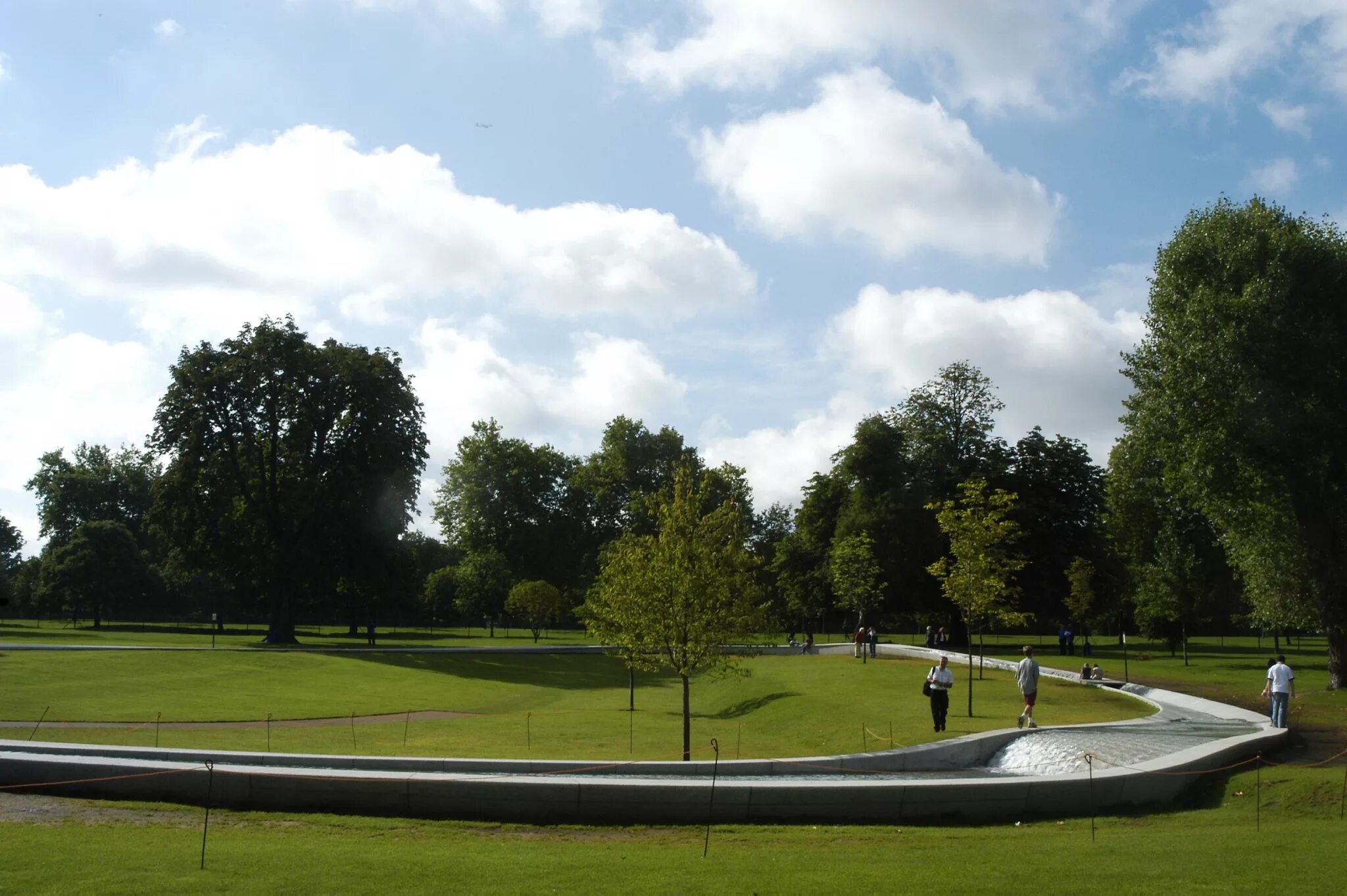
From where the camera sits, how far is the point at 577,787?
45.4ft

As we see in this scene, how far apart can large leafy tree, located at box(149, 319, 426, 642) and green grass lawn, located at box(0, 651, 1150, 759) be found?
1119 centimetres

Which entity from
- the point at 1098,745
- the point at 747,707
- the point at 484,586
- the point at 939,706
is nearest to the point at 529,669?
the point at 747,707

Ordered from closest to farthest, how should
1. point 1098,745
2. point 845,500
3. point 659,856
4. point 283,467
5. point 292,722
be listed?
point 659,856, point 1098,745, point 292,722, point 283,467, point 845,500

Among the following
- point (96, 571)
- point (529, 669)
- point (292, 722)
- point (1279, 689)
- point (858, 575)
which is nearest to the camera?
point (1279, 689)

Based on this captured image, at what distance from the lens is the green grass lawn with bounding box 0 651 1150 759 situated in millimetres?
24703

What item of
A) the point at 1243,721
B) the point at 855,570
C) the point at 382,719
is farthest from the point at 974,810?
the point at 855,570

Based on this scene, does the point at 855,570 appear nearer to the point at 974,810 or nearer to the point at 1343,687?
the point at 1343,687

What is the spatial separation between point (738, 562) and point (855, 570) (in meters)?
31.6

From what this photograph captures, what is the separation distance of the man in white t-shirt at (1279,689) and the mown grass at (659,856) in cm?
770

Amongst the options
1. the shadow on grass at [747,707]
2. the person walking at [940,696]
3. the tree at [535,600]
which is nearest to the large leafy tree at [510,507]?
the tree at [535,600]

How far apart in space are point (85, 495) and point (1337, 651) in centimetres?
11451

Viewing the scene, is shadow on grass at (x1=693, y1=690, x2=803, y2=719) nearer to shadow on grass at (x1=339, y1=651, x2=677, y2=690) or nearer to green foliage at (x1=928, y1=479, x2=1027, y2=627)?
green foliage at (x1=928, y1=479, x2=1027, y2=627)

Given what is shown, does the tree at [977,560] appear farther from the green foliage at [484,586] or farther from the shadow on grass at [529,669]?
the green foliage at [484,586]

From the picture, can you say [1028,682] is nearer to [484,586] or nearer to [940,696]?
[940,696]
